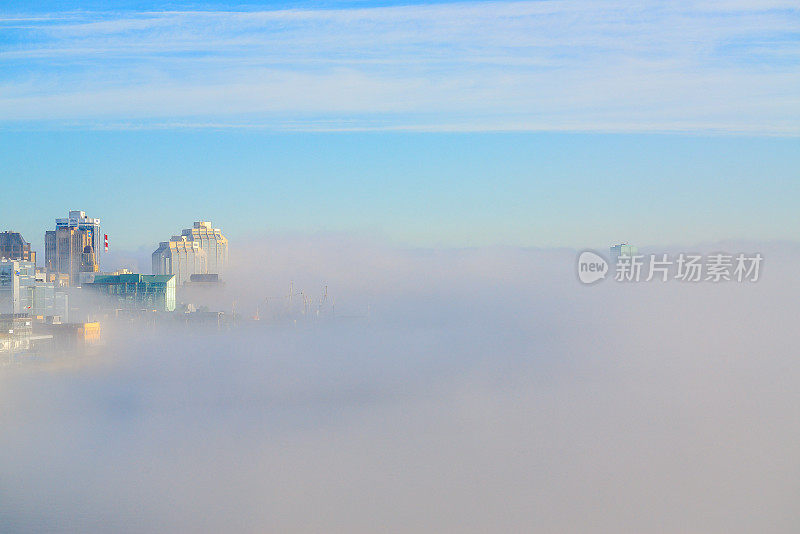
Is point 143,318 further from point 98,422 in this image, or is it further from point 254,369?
point 98,422

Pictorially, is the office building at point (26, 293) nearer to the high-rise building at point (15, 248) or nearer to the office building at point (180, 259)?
the high-rise building at point (15, 248)

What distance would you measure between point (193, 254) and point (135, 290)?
2205 millimetres

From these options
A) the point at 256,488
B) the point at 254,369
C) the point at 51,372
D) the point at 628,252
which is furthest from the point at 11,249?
the point at 628,252

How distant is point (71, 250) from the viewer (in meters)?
25.1

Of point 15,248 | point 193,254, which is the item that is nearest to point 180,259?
point 193,254

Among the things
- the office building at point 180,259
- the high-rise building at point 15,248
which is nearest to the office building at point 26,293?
the high-rise building at point 15,248

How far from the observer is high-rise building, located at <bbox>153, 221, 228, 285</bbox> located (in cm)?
2573

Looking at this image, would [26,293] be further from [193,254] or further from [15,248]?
[193,254]

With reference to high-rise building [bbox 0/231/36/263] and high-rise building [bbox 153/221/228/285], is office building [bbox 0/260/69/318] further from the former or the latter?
high-rise building [bbox 153/221/228/285]

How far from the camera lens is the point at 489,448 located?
14523mm

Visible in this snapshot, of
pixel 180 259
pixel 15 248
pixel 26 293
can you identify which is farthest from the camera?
pixel 180 259

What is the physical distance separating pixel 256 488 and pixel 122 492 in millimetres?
1813

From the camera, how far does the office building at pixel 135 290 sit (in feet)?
78.9

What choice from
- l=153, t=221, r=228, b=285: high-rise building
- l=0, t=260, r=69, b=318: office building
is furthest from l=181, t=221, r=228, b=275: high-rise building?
l=0, t=260, r=69, b=318: office building
